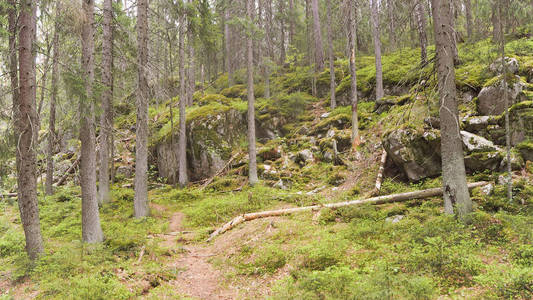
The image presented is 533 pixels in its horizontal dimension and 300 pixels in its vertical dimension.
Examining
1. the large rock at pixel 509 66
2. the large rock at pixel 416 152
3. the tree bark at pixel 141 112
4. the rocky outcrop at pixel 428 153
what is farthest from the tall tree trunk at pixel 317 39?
the tree bark at pixel 141 112

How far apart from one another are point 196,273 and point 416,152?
24.7 ft

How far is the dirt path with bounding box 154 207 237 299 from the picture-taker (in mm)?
5273

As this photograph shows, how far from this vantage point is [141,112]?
32.1 ft

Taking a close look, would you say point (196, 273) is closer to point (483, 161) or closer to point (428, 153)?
point (428, 153)

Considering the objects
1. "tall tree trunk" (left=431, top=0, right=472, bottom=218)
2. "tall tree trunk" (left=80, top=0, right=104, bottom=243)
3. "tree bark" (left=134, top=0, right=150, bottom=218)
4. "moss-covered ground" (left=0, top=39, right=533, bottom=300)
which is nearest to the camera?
"moss-covered ground" (left=0, top=39, right=533, bottom=300)

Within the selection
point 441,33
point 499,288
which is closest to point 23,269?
point 499,288

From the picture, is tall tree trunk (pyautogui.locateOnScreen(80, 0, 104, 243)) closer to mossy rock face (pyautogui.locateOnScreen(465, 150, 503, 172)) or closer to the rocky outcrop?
the rocky outcrop

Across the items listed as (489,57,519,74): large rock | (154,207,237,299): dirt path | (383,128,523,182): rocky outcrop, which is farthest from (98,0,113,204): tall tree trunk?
(489,57,519,74): large rock

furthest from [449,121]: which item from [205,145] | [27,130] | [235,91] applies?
[235,91]

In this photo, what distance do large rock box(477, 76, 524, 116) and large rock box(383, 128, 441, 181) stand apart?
1724mm

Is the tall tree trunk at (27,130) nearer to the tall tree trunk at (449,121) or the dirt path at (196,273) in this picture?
the dirt path at (196,273)

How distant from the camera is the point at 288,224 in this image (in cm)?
787

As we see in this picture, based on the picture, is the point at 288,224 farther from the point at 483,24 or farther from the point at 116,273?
the point at 483,24

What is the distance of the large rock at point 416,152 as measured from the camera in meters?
8.53
